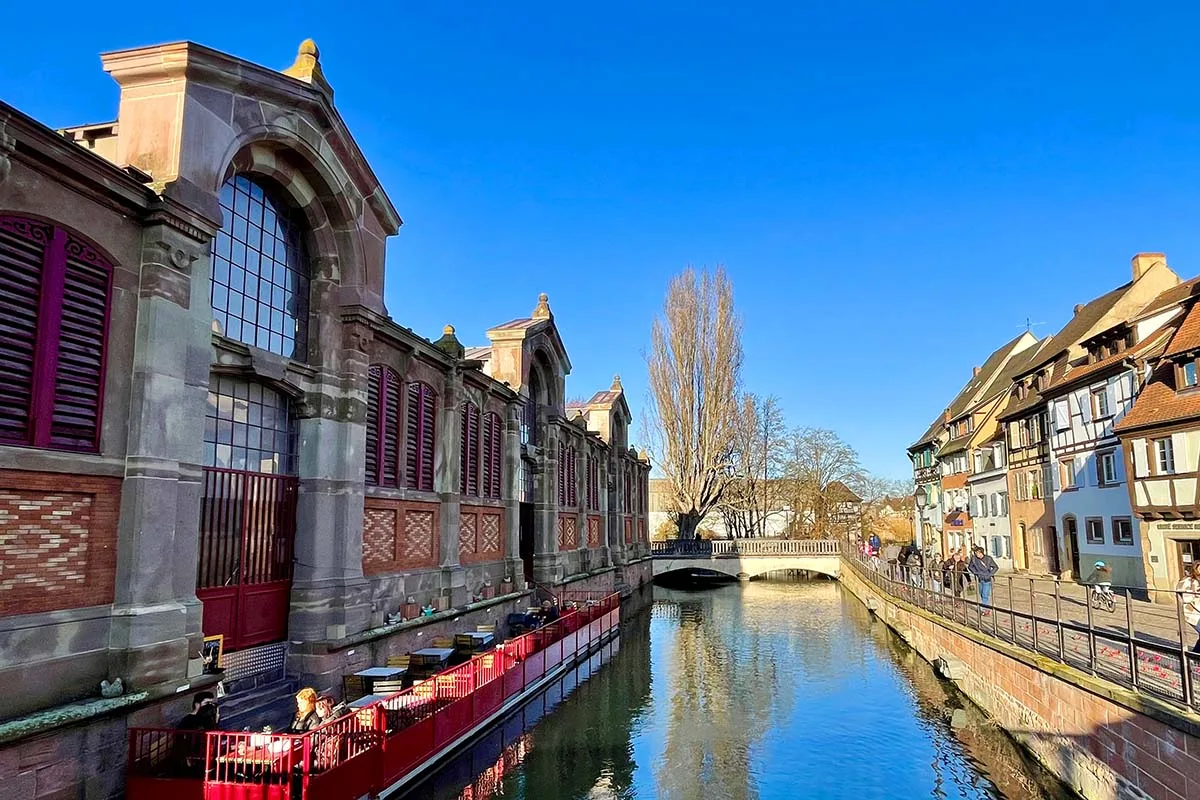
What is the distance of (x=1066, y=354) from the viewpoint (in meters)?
32.3

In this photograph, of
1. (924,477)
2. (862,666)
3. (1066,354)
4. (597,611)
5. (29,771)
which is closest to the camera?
(29,771)

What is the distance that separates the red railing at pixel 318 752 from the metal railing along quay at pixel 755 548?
1466 inches

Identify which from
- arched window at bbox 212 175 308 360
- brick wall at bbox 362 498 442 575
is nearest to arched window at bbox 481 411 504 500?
brick wall at bbox 362 498 442 575

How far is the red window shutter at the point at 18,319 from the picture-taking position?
7605mm

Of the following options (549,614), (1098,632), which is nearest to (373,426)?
(549,614)

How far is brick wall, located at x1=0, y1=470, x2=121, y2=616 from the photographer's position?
7.47 m

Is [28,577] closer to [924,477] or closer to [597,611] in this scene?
[597,611]

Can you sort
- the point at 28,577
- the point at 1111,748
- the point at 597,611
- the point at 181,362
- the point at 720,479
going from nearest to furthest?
1. the point at 28,577
2. the point at 181,362
3. the point at 1111,748
4. the point at 597,611
5. the point at 720,479

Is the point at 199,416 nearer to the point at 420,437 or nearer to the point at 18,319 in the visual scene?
the point at 18,319

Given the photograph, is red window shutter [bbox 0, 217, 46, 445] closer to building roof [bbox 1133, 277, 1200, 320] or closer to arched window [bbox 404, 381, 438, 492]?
arched window [bbox 404, 381, 438, 492]

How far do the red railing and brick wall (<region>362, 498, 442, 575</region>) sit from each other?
345 cm

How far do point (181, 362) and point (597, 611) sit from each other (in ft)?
55.4

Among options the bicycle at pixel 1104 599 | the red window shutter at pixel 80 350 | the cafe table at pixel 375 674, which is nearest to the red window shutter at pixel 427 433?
the cafe table at pixel 375 674

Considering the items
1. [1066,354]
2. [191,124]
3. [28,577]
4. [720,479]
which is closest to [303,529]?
[28,577]
